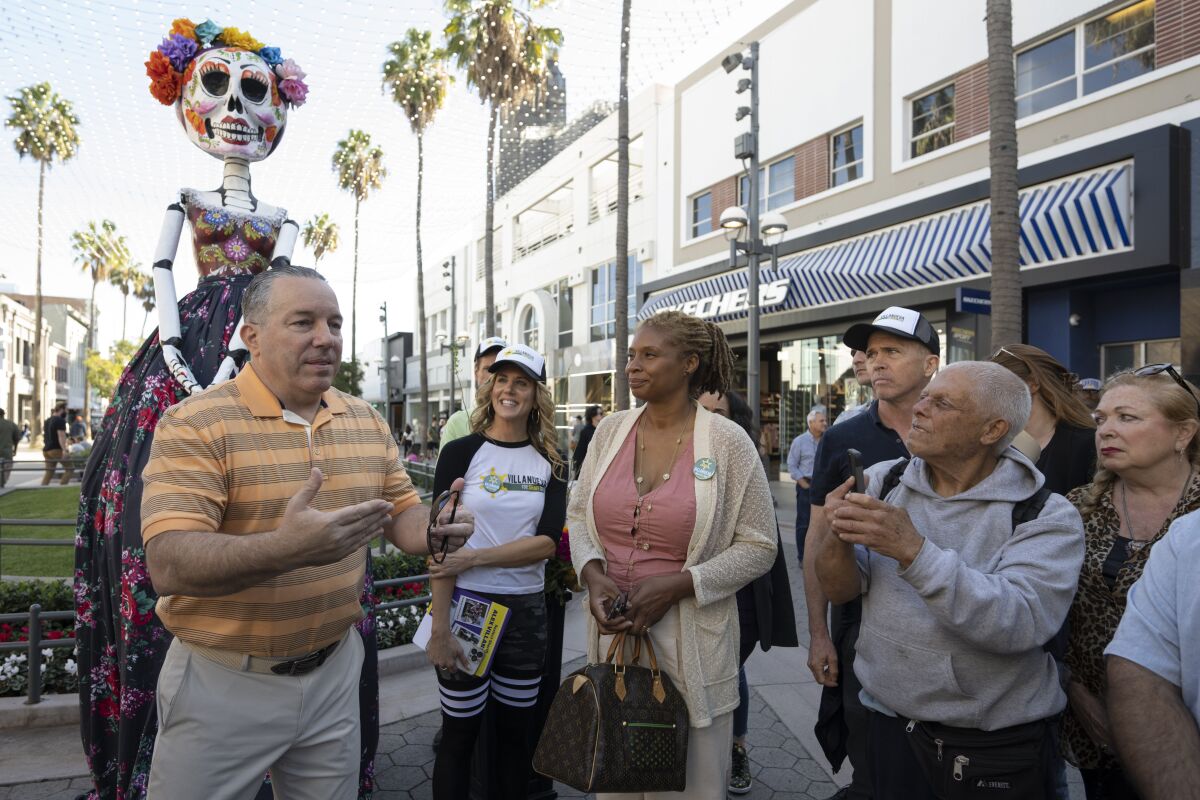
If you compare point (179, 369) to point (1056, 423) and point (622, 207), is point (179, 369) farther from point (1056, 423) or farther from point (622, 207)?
point (622, 207)

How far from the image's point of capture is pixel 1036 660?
1.97m

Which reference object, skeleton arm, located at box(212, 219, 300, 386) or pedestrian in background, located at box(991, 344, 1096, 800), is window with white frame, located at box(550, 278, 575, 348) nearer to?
skeleton arm, located at box(212, 219, 300, 386)

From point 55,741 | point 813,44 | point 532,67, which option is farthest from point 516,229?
point 55,741

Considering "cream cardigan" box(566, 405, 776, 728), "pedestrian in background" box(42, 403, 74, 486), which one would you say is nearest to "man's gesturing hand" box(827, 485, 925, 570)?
"cream cardigan" box(566, 405, 776, 728)

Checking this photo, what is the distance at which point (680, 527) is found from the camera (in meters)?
2.46

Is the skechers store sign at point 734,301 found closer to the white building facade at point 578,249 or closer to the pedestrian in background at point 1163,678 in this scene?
the white building facade at point 578,249

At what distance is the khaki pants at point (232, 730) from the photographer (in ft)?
6.00

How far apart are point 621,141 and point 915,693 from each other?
14.1 metres

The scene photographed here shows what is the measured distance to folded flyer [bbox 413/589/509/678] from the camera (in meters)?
2.84

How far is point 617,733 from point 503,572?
37.4 inches

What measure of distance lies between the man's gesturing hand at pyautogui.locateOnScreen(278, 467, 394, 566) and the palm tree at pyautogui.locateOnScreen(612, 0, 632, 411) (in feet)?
43.4

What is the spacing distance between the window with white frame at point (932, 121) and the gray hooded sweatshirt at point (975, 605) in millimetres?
13461

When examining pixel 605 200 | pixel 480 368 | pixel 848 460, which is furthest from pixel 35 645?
pixel 605 200

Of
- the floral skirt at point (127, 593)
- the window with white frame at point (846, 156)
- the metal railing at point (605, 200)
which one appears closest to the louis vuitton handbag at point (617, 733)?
the floral skirt at point (127, 593)
